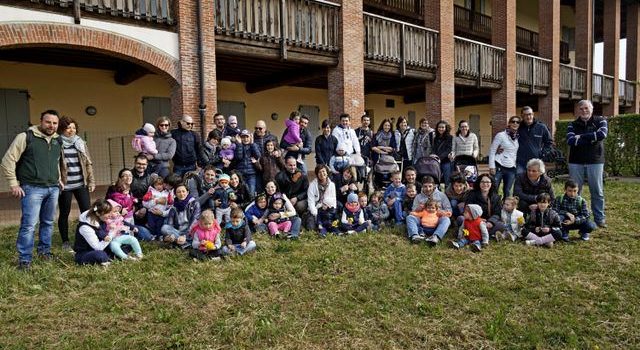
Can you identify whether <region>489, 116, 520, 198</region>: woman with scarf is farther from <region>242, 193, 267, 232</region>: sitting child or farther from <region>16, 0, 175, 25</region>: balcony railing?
<region>16, 0, 175, 25</region>: balcony railing

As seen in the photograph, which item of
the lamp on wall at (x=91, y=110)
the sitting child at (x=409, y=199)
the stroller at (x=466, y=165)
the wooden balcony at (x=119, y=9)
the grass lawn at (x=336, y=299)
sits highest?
the wooden balcony at (x=119, y=9)

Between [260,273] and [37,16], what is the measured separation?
18.9 feet

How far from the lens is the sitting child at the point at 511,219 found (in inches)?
228

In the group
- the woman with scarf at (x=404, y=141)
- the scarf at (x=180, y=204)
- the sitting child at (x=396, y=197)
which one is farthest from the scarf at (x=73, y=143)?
the woman with scarf at (x=404, y=141)

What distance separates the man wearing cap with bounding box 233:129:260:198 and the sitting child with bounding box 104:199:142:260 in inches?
80.2

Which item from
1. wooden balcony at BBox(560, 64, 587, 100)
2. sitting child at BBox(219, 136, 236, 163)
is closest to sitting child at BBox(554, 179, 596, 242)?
sitting child at BBox(219, 136, 236, 163)

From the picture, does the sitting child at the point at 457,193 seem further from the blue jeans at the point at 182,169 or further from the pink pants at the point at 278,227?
the blue jeans at the point at 182,169

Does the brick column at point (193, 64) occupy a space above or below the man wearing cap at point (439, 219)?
above

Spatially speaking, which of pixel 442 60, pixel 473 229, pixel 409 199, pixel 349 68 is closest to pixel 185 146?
pixel 409 199

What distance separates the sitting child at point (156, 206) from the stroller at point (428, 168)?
3941 mm

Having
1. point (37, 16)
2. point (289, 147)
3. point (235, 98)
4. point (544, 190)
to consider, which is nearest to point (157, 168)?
point (289, 147)

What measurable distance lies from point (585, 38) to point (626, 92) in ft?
21.8

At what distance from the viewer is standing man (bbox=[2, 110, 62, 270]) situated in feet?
15.0

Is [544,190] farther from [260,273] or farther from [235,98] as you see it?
[235,98]
